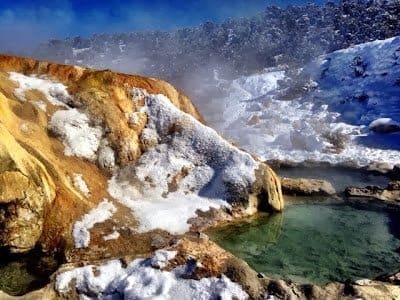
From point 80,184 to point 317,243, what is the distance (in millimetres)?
13058

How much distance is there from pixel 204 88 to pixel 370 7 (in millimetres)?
64187

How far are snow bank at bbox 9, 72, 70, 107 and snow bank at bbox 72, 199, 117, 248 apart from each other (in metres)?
7.67

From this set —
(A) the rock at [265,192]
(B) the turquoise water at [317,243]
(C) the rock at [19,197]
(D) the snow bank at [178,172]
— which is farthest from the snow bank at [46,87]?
(A) the rock at [265,192]

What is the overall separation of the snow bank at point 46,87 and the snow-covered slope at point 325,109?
2813cm

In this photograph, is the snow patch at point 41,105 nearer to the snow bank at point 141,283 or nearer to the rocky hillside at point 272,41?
the snow bank at point 141,283

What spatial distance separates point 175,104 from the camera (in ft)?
110

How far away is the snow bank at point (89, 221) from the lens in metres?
22.7

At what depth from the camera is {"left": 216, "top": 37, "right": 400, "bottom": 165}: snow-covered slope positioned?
56344mm

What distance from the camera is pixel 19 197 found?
22250 millimetres

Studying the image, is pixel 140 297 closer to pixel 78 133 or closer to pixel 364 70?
pixel 78 133

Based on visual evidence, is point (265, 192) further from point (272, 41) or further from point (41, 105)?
point (272, 41)

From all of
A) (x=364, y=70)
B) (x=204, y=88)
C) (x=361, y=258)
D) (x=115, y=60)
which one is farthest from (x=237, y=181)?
(x=115, y=60)

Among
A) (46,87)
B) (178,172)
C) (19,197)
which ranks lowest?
(19,197)

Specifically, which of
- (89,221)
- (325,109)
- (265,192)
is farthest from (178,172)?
(325,109)
